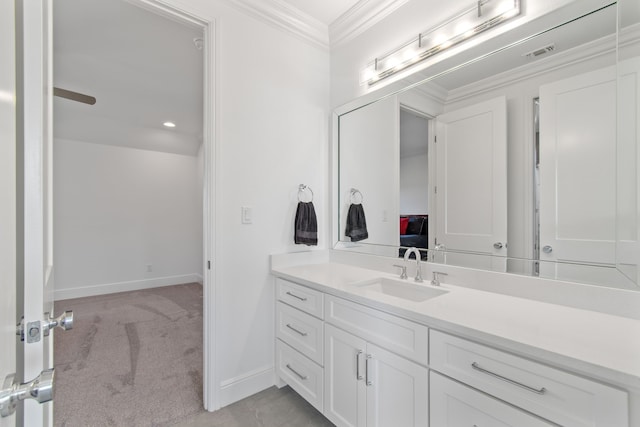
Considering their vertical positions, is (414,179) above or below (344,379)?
above

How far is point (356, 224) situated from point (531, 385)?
1442mm

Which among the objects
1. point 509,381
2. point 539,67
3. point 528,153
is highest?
point 539,67

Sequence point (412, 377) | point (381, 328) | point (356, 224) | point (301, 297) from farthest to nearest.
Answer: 1. point (356, 224)
2. point (301, 297)
3. point (381, 328)
4. point (412, 377)

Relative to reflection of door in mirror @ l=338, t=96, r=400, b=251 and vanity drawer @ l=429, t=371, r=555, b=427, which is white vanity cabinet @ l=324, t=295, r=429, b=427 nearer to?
vanity drawer @ l=429, t=371, r=555, b=427

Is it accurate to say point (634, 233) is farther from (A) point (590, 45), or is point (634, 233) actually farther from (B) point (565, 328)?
(A) point (590, 45)

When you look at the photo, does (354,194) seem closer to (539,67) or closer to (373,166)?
(373,166)

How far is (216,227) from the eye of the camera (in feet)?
5.80

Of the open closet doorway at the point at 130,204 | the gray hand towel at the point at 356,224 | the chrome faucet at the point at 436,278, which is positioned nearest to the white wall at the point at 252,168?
the open closet doorway at the point at 130,204

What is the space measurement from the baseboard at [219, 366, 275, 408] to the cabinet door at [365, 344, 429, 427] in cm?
88

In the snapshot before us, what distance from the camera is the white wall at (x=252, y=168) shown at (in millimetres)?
1786

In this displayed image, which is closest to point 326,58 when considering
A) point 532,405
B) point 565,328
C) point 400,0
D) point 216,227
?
point 400,0

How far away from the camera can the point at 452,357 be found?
103cm

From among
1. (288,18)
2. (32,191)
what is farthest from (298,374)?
(288,18)

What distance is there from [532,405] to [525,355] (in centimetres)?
14
